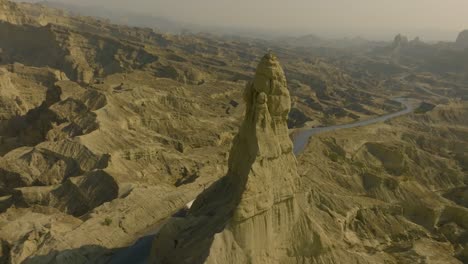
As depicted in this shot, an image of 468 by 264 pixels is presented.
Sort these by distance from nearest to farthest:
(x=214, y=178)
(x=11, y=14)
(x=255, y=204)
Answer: (x=255, y=204) < (x=214, y=178) < (x=11, y=14)

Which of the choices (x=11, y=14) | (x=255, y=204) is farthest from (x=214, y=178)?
(x=11, y=14)

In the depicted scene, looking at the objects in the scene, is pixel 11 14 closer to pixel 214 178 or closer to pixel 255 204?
pixel 214 178

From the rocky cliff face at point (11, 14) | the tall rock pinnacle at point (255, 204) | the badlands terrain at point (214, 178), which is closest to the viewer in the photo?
the tall rock pinnacle at point (255, 204)

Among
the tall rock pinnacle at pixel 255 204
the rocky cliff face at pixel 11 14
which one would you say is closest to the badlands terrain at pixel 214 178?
the tall rock pinnacle at pixel 255 204

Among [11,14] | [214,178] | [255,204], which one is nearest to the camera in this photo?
[255,204]

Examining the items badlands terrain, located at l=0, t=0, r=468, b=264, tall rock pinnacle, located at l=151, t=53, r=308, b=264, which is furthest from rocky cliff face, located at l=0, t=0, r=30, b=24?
tall rock pinnacle, located at l=151, t=53, r=308, b=264

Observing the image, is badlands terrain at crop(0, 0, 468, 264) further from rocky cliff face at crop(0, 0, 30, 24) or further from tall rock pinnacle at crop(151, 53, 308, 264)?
rocky cliff face at crop(0, 0, 30, 24)

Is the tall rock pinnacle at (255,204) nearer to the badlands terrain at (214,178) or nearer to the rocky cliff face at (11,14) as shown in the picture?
the badlands terrain at (214,178)

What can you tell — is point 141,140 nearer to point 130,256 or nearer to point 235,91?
point 130,256
